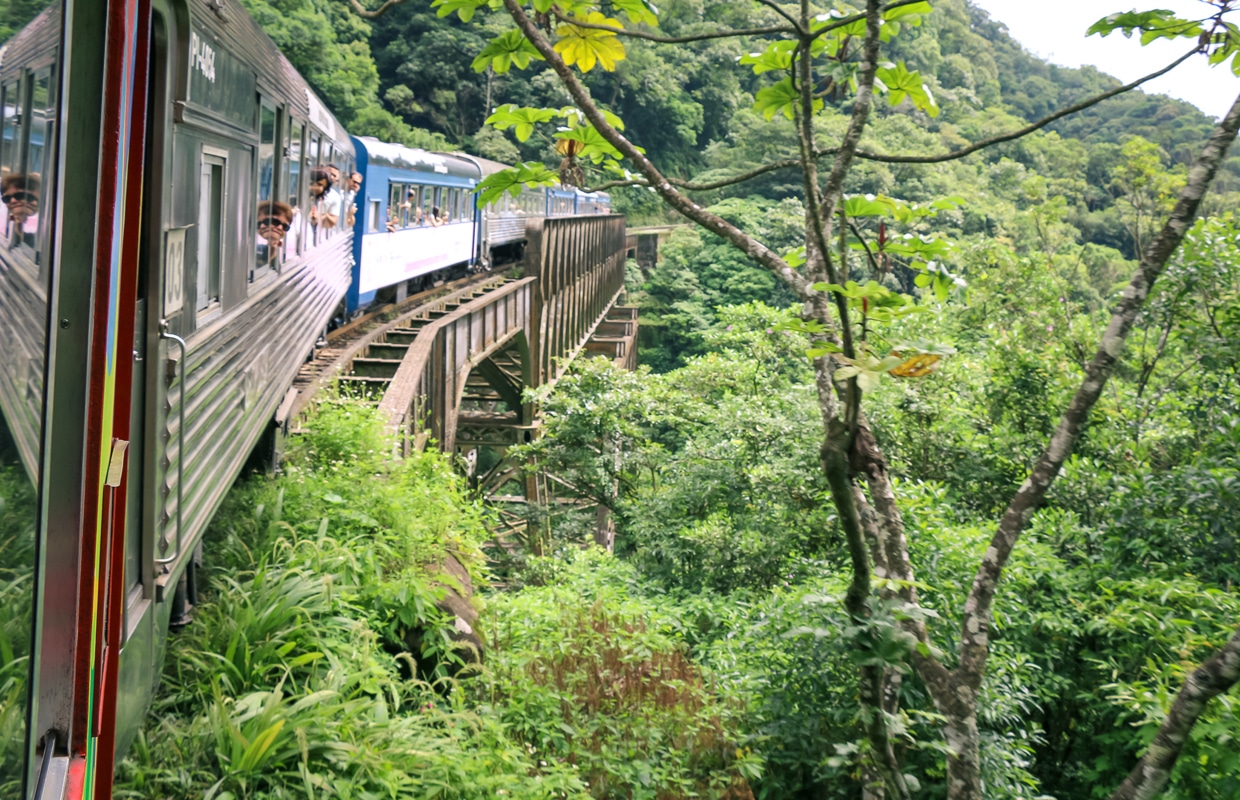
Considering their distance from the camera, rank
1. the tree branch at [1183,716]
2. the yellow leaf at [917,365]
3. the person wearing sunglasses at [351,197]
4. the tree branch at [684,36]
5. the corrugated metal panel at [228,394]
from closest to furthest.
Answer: the yellow leaf at [917,365] → the tree branch at [1183,716] → the tree branch at [684,36] → the corrugated metal panel at [228,394] → the person wearing sunglasses at [351,197]

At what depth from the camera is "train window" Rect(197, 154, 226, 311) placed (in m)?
3.32

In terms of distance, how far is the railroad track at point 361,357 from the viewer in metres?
7.18

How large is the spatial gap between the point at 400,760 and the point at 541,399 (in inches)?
352

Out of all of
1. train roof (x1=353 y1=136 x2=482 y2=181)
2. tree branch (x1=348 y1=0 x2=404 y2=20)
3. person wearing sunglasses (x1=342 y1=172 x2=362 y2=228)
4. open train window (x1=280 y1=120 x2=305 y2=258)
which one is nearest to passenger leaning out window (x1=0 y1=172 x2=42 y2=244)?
tree branch (x1=348 y1=0 x2=404 y2=20)

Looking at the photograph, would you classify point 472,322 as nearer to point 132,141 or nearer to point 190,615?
point 190,615

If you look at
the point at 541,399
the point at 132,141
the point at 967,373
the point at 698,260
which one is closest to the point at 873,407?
the point at 967,373

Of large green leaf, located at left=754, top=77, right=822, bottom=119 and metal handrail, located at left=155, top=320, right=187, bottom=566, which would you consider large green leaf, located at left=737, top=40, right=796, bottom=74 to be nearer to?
large green leaf, located at left=754, top=77, right=822, bottom=119

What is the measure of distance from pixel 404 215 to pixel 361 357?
188 inches

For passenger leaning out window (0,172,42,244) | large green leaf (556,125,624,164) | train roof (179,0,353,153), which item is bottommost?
passenger leaning out window (0,172,42,244)

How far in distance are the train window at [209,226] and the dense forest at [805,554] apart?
1.07 meters

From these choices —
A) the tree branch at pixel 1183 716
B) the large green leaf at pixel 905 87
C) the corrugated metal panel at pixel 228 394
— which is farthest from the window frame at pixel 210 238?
the tree branch at pixel 1183 716

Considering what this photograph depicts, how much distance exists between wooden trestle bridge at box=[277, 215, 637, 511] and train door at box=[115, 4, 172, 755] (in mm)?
3918

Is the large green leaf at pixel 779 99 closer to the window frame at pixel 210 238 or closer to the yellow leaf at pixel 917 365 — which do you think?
the yellow leaf at pixel 917 365

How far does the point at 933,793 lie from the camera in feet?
16.4
